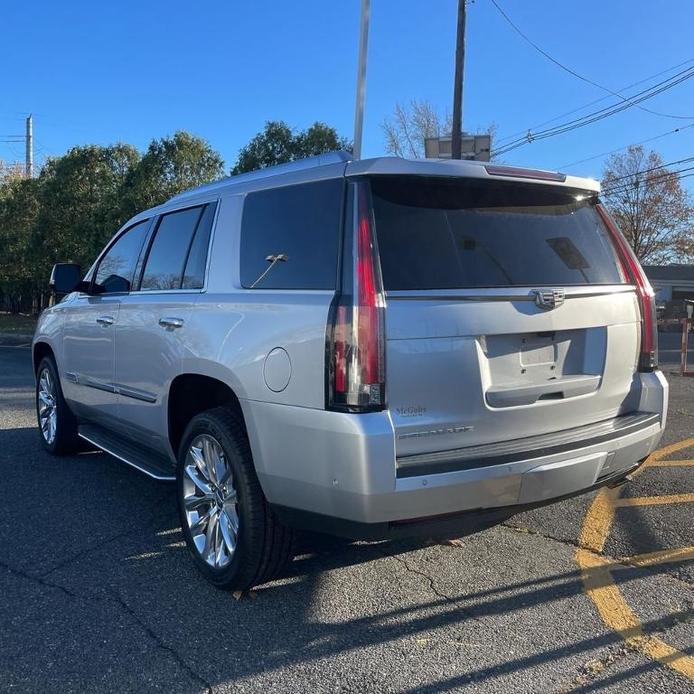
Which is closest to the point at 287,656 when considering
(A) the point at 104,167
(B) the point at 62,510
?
(B) the point at 62,510

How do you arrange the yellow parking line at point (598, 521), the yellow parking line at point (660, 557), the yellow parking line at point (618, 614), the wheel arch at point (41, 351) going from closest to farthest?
1. the yellow parking line at point (618, 614)
2. the yellow parking line at point (660, 557)
3. the yellow parking line at point (598, 521)
4. the wheel arch at point (41, 351)

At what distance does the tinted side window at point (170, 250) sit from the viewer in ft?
13.7

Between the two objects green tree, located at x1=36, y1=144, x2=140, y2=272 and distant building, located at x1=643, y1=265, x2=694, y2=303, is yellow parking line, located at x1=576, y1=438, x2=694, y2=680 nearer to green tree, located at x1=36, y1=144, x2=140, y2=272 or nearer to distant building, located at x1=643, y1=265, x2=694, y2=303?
green tree, located at x1=36, y1=144, x2=140, y2=272

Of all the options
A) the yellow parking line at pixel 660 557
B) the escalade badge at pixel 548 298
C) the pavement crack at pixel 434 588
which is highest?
the escalade badge at pixel 548 298

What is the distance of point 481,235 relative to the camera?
10.6ft

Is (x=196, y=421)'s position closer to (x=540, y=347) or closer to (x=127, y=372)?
(x=127, y=372)

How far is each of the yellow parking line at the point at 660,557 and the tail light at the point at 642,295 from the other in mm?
1038

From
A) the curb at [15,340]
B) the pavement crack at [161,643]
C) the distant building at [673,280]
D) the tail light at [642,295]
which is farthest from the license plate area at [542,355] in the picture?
the distant building at [673,280]

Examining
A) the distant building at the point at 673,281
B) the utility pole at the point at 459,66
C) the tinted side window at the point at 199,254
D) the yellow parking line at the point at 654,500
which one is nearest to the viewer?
the tinted side window at the point at 199,254

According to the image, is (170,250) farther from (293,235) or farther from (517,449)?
(517,449)

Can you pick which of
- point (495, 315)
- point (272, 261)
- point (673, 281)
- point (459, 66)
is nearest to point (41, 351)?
point (272, 261)

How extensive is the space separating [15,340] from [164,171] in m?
6.41

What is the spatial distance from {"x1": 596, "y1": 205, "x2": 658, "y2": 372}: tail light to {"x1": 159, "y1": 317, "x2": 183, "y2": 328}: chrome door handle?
93.2 inches

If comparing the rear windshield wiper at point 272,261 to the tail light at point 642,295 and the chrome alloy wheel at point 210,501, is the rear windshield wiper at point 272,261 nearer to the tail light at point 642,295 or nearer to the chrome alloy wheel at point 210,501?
the chrome alloy wheel at point 210,501
